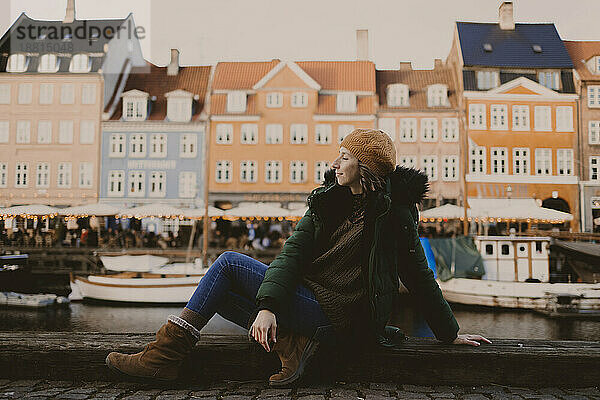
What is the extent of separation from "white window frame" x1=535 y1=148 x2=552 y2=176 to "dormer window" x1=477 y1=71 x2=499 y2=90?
Answer: 253 cm

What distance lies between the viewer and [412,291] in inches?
72.8

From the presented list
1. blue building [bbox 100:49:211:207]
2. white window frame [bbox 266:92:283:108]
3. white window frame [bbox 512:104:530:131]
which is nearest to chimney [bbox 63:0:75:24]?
blue building [bbox 100:49:211:207]

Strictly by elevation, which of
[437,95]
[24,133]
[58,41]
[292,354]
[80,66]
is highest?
[58,41]

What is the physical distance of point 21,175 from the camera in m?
20.8

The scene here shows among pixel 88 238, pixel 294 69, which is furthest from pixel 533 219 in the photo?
pixel 88 238

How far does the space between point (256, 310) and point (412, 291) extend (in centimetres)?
45

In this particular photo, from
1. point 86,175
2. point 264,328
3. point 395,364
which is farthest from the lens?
point 86,175

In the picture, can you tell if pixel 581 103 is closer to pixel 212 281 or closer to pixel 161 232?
pixel 161 232

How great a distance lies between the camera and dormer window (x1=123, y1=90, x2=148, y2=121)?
21.2m

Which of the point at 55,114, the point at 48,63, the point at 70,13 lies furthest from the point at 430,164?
the point at 70,13

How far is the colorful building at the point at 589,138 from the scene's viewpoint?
754 inches

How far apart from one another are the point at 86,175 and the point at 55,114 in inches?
95.2

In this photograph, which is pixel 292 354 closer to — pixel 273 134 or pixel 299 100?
pixel 273 134

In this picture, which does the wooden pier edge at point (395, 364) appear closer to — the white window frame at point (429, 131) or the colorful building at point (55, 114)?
the white window frame at point (429, 131)
